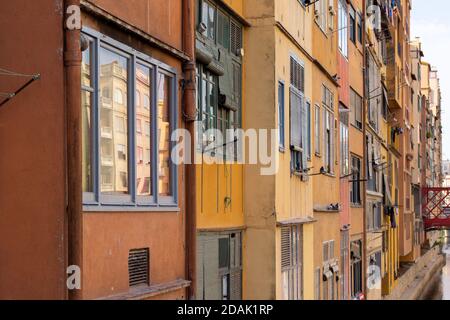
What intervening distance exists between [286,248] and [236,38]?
363 centimetres

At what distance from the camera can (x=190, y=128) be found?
1023cm

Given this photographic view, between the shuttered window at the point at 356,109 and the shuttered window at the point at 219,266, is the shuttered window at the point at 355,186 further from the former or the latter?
the shuttered window at the point at 219,266

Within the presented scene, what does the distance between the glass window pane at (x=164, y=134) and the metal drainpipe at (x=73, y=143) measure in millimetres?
2317

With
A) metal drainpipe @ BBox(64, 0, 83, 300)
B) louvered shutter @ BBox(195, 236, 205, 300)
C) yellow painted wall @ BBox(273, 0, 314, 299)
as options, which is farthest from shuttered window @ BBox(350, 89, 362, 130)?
metal drainpipe @ BBox(64, 0, 83, 300)

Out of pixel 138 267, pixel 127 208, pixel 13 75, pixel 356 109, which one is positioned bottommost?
pixel 138 267

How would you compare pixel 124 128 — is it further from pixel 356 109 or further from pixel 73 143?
pixel 356 109

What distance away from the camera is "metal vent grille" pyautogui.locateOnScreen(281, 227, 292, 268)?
46.2ft

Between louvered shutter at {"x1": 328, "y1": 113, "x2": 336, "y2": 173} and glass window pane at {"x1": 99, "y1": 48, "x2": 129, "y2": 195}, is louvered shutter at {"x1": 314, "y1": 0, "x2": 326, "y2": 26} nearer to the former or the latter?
louvered shutter at {"x1": 328, "y1": 113, "x2": 336, "y2": 173}

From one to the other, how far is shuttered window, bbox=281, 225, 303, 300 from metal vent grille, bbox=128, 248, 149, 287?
5.20 m

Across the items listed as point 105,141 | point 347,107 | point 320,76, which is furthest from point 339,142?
point 105,141

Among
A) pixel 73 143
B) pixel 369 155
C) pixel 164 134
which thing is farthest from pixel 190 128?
pixel 369 155

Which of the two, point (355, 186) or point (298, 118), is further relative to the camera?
point (355, 186)

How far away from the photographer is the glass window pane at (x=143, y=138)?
9.02 meters

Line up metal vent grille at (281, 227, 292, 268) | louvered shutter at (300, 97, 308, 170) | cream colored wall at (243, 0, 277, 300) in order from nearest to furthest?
cream colored wall at (243, 0, 277, 300) < metal vent grille at (281, 227, 292, 268) < louvered shutter at (300, 97, 308, 170)
